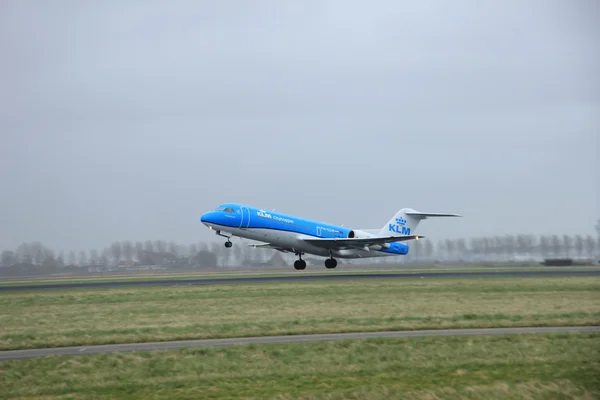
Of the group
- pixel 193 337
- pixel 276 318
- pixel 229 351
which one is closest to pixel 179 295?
pixel 276 318

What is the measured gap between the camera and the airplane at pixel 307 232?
46.2 meters

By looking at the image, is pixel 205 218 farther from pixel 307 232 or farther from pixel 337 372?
pixel 337 372

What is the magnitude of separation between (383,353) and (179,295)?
1785 cm

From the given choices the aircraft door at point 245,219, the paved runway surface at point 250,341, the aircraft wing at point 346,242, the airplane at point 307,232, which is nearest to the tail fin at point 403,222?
the airplane at point 307,232

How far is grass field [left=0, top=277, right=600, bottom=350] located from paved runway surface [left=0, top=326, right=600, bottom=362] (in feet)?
2.26

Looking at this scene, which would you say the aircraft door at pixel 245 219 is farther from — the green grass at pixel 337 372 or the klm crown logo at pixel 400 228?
the green grass at pixel 337 372

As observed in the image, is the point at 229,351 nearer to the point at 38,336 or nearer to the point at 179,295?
the point at 38,336

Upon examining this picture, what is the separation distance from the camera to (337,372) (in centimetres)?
1548

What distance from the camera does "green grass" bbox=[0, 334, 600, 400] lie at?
1385 centimetres

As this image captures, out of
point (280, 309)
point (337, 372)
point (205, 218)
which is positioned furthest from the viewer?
point (205, 218)

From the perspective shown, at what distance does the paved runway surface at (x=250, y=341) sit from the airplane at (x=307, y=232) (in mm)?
24041

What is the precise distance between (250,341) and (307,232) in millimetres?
30731

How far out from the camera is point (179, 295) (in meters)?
32.9

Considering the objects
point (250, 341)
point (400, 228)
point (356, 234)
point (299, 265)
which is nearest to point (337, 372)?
point (250, 341)
